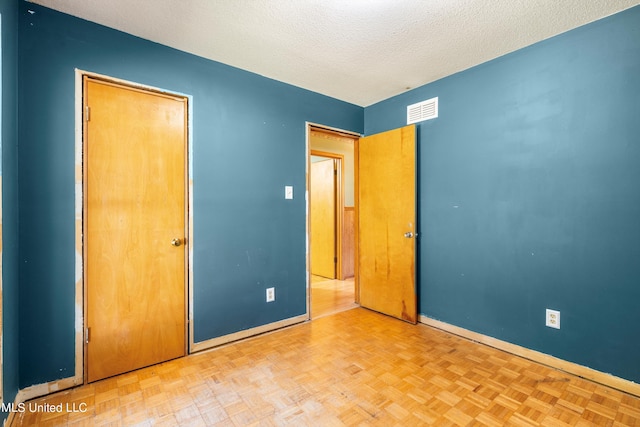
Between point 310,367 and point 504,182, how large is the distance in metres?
2.10

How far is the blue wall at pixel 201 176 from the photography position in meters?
1.82

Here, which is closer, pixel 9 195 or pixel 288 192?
pixel 9 195

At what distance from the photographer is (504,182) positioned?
2439 millimetres

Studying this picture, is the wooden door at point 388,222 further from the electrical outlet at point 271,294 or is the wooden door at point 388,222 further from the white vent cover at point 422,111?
the electrical outlet at point 271,294

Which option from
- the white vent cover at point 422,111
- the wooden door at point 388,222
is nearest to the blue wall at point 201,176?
the wooden door at point 388,222

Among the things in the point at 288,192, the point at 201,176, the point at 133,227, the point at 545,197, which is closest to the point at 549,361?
the point at 545,197

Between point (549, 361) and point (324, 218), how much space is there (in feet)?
11.4

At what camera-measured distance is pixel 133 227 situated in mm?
2135

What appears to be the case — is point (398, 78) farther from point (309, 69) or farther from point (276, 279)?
point (276, 279)

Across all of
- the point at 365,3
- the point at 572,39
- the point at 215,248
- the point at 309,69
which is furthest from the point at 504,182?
the point at 215,248

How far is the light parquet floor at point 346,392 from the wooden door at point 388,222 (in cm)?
70

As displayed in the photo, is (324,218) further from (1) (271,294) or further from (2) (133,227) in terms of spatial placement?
(2) (133,227)

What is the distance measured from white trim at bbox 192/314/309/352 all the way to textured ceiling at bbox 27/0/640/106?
2327mm

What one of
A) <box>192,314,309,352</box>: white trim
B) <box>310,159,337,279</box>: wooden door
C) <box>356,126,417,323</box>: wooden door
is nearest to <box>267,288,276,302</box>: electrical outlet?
<box>192,314,309,352</box>: white trim
